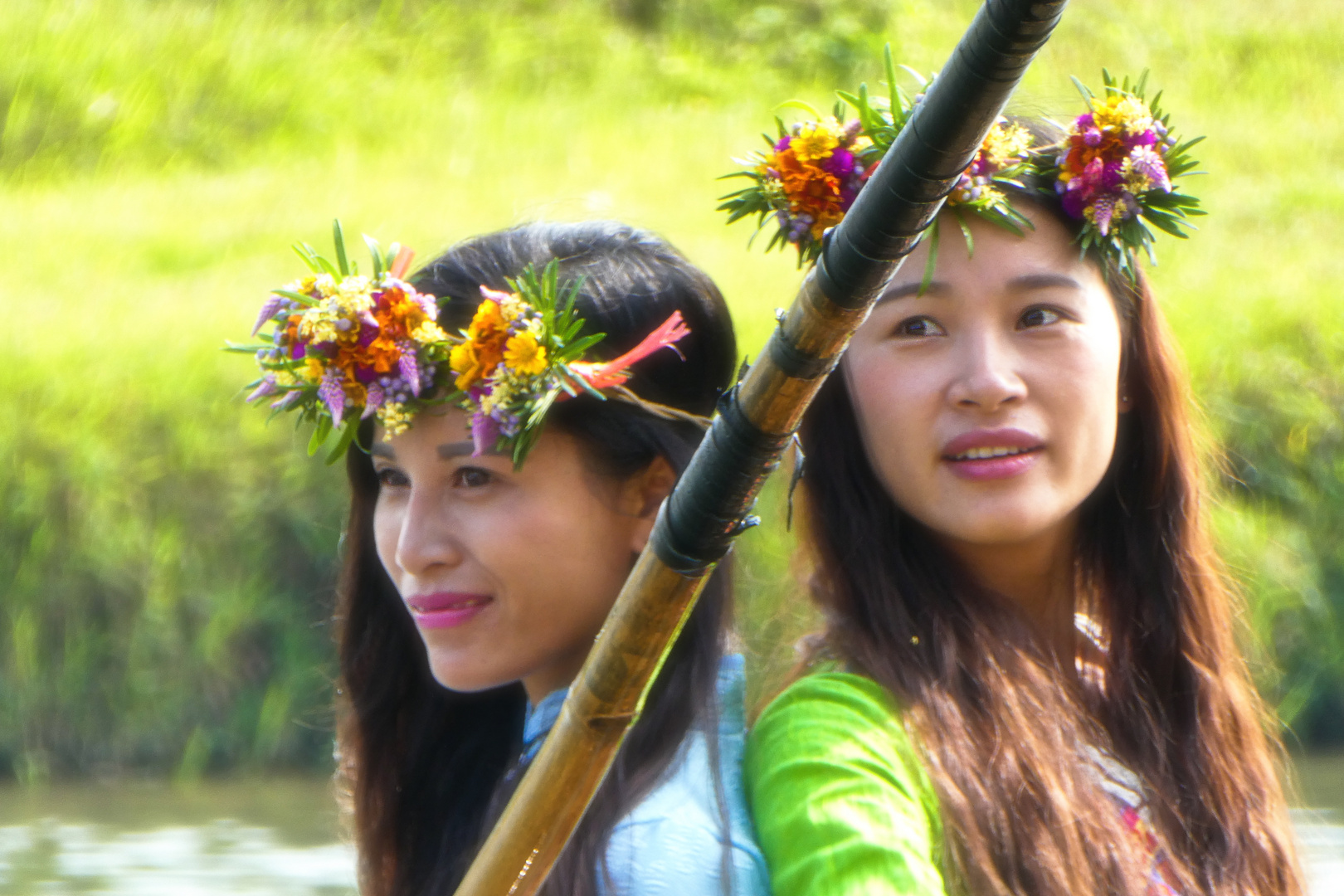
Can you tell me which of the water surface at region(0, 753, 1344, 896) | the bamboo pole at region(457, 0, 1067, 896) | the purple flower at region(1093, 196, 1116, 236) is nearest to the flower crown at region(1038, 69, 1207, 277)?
the purple flower at region(1093, 196, 1116, 236)

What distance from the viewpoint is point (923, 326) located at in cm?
211

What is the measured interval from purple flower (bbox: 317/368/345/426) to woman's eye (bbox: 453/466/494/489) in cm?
18

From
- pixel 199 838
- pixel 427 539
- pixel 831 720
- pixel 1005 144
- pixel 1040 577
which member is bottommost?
pixel 199 838

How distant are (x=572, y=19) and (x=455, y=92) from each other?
3.73 ft

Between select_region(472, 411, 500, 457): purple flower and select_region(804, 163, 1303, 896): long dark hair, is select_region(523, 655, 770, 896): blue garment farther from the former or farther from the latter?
select_region(472, 411, 500, 457): purple flower

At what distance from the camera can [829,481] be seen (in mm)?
2244

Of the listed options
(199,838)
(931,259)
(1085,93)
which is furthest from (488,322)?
(199,838)

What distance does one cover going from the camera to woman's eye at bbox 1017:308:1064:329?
212cm

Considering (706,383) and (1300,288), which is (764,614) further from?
(1300,288)

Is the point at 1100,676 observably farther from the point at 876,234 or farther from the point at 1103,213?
the point at 876,234

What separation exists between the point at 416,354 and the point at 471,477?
17cm

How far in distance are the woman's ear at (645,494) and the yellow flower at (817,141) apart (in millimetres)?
427

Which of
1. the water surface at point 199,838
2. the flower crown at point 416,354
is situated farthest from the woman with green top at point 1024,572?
the water surface at point 199,838

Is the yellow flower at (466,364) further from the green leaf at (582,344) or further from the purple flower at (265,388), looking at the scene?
the purple flower at (265,388)
